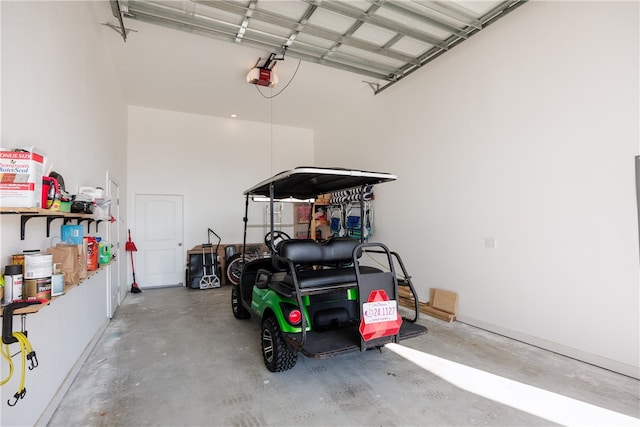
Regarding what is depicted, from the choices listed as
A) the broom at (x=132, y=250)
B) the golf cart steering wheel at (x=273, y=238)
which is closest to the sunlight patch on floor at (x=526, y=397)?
the golf cart steering wheel at (x=273, y=238)

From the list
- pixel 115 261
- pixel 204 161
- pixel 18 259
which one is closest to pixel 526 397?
pixel 18 259

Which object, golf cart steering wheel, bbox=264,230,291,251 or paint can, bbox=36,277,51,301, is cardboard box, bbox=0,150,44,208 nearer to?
paint can, bbox=36,277,51,301

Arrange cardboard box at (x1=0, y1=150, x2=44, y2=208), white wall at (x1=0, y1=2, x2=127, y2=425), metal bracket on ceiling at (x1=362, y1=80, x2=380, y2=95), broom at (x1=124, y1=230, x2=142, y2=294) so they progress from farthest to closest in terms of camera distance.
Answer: broom at (x1=124, y1=230, x2=142, y2=294) < metal bracket on ceiling at (x1=362, y1=80, x2=380, y2=95) < white wall at (x1=0, y1=2, x2=127, y2=425) < cardboard box at (x1=0, y1=150, x2=44, y2=208)

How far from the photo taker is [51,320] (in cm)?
223

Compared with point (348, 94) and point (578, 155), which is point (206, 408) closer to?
point (578, 155)

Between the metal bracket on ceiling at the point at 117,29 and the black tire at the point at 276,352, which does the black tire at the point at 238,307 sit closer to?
the black tire at the point at 276,352

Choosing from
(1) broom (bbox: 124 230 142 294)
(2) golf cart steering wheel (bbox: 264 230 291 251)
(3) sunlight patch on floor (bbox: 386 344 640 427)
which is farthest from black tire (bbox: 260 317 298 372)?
(1) broom (bbox: 124 230 142 294)

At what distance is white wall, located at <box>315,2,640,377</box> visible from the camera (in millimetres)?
2773

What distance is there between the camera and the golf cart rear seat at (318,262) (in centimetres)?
256

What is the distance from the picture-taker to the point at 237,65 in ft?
16.2

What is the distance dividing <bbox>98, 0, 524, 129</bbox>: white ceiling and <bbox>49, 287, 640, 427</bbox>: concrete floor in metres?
3.83

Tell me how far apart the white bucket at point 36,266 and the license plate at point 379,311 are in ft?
6.67

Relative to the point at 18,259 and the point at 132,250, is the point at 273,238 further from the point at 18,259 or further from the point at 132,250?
the point at 132,250

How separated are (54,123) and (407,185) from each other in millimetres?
4545
